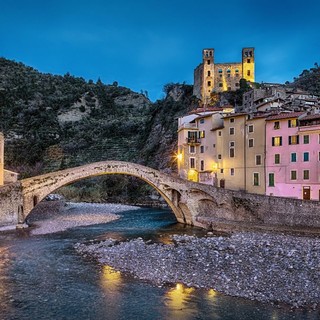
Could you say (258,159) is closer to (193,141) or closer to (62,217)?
(193,141)

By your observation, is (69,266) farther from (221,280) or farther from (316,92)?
(316,92)

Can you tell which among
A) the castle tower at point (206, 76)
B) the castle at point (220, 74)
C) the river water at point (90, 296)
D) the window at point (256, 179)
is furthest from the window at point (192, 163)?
the castle tower at point (206, 76)

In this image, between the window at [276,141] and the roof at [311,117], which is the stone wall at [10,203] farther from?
the roof at [311,117]

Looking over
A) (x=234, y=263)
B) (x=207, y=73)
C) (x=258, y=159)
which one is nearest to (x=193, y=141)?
(x=258, y=159)

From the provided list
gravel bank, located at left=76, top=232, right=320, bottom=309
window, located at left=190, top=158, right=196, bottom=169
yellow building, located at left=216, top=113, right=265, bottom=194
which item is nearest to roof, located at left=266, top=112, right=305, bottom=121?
yellow building, located at left=216, top=113, right=265, bottom=194

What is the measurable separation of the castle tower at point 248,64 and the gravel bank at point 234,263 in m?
50.4

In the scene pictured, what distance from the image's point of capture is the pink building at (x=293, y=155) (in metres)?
27.5

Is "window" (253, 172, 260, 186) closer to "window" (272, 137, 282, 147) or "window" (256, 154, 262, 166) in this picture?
"window" (256, 154, 262, 166)

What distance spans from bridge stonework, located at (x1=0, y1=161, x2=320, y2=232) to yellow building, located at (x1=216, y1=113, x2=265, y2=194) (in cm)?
425

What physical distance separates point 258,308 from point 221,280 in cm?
272

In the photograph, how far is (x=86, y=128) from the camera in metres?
89.9

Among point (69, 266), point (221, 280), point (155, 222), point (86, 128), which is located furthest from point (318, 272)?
point (86, 128)

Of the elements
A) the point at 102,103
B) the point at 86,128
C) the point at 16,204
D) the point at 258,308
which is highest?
the point at 102,103

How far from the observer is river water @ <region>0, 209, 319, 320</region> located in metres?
11.2
